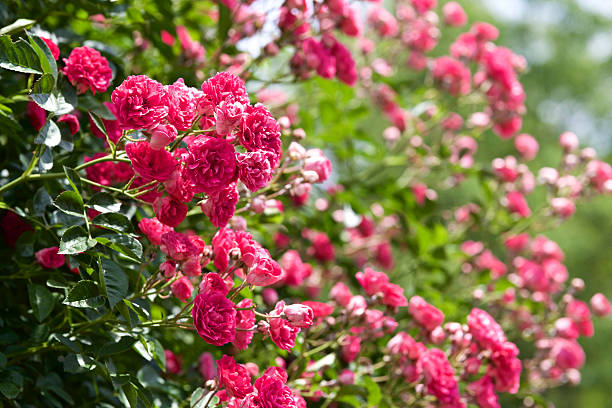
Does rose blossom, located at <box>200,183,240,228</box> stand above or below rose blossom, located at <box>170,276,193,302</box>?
above

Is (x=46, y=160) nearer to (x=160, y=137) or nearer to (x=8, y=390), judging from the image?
(x=160, y=137)

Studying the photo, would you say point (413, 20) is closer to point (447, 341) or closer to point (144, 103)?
point (447, 341)

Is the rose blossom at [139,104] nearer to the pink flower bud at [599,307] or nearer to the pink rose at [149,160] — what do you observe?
the pink rose at [149,160]

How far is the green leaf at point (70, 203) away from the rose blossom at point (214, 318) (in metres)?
0.21

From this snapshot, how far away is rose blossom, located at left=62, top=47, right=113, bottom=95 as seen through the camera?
1.03 meters

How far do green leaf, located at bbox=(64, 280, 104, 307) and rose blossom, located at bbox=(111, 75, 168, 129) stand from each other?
23 cm

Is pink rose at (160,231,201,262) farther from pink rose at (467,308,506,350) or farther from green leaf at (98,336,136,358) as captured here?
pink rose at (467,308,506,350)

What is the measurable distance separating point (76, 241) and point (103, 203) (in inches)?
3.1

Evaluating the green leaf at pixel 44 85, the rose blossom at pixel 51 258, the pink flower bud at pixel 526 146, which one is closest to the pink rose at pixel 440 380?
the rose blossom at pixel 51 258

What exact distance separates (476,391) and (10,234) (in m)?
0.98

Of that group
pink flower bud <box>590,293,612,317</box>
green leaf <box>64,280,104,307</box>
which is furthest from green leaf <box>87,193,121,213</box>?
pink flower bud <box>590,293,612,317</box>

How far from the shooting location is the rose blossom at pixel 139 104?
2.72ft

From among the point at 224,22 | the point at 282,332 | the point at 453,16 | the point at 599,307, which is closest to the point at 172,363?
the point at 282,332

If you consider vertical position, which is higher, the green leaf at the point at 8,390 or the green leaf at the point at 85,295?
the green leaf at the point at 85,295
